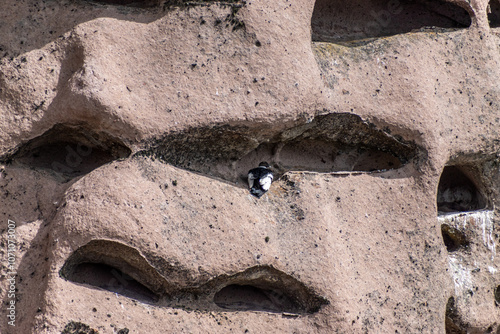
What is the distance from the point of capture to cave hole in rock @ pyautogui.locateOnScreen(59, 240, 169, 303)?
2455mm

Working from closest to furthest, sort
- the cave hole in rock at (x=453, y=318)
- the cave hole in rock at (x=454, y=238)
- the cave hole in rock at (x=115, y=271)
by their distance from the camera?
the cave hole in rock at (x=115, y=271) < the cave hole in rock at (x=453, y=318) < the cave hole in rock at (x=454, y=238)

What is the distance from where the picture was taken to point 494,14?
370 centimetres

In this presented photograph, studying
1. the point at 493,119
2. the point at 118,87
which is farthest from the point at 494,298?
the point at 118,87

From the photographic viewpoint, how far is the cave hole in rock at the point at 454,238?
130 inches

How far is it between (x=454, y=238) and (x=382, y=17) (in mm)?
1392

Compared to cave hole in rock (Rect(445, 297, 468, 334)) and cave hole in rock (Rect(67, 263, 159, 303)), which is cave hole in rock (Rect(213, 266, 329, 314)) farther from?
cave hole in rock (Rect(445, 297, 468, 334))

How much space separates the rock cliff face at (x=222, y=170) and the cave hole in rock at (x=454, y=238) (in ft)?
0.53

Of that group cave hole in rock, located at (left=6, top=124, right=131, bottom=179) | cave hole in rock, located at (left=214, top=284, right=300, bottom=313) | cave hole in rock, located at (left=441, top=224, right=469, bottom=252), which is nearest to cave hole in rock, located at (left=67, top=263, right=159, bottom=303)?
cave hole in rock, located at (left=214, top=284, right=300, bottom=313)

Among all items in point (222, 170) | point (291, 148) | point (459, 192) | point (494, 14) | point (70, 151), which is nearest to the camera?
point (70, 151)

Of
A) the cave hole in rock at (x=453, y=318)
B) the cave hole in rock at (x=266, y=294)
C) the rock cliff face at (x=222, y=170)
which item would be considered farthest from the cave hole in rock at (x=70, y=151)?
the cave hole in rock at (x=453, y=318)

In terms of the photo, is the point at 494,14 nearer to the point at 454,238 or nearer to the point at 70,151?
the point at 454,238

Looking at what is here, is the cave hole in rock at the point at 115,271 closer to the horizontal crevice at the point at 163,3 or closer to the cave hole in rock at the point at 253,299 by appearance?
the cave hole in rock at the point at 253,299

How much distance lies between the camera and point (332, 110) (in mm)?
2854

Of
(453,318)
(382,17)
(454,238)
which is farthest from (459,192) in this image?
(382,17)
